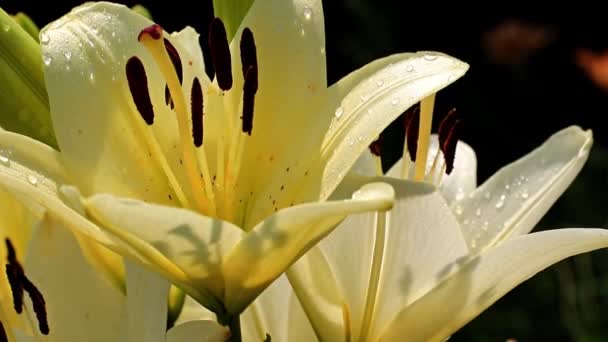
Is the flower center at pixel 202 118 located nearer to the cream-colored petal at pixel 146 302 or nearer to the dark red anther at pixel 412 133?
the cream-colored petal at pixel 146 302

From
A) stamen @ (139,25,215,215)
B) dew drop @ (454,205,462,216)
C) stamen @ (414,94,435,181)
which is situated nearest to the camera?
stamen @ (139,25,215,215)

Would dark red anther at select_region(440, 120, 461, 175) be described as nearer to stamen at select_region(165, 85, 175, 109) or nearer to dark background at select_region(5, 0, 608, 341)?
stamen at select_region(165, 85, 175, 109)

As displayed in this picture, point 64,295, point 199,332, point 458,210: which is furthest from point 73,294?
point 458,210

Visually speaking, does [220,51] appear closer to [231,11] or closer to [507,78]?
[231,11]

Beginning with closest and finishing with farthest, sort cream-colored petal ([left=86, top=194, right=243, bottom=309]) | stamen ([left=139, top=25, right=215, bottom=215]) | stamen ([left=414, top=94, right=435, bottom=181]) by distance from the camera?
cream-colored petal ([left=86, top=194, right=243, bottom=309])
stamen ([left=139, top=25, right=215, bottom=215])
stamen ([left=414, top=94, right=435, bottom=181])

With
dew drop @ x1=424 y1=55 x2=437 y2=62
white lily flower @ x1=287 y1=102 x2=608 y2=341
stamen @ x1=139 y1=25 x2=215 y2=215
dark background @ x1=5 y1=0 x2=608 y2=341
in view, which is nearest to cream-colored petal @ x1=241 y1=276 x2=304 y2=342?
white lily flower @ x1=287 y1=102 x2=608 y2=341
